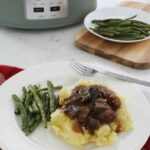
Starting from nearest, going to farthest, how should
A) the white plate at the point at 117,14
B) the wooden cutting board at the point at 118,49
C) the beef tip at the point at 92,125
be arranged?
the beef tip at the point at 92,125 < the wooden cutting board at the point at 118,49 < the white plate at the point at 117,14

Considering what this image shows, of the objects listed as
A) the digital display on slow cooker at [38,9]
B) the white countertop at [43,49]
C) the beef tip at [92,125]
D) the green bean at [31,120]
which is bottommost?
the white countertop at [43,49]

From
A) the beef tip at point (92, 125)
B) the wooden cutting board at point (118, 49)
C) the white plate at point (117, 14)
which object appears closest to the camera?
the beef tip at point (92, 125)

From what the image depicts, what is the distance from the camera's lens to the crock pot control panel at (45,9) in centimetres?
89

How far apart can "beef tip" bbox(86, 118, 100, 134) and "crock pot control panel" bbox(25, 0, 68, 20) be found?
40 cm

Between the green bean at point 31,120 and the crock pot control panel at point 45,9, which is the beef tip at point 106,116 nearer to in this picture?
the green bean at point 31,120

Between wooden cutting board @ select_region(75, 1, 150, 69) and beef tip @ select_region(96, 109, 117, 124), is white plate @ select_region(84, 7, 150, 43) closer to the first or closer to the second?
wooden cutting board @ select_region(75, 1, 150, 69)

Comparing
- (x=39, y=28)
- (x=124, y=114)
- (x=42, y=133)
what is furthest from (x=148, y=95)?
(x=39, y=28)

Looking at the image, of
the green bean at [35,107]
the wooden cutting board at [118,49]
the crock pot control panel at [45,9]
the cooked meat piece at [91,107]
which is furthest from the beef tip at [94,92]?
the crock pot control panel at [45,9]

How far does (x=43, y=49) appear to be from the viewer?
913 mm

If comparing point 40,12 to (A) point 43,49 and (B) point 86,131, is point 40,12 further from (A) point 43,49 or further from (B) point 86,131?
(B) point 86,131

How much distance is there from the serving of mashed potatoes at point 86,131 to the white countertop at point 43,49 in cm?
21

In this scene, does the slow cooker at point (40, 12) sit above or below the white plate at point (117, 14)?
above

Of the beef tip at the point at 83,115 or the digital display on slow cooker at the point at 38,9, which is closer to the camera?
the beef tip at the point at 83,115

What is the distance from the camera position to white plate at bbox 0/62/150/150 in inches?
23.6
